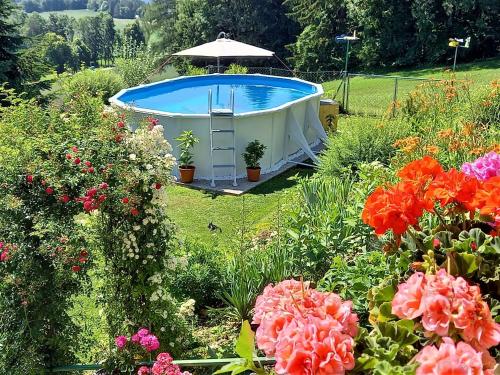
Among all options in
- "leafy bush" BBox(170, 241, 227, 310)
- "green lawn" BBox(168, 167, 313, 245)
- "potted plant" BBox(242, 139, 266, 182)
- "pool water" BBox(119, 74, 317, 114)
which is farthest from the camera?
"pool water" BBox(119, 74, 317, 114)

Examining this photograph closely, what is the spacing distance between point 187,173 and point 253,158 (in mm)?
1283

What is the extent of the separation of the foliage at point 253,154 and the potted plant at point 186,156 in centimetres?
99

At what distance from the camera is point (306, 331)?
4.15 feet

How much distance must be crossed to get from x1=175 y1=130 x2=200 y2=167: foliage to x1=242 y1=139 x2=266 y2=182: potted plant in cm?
101

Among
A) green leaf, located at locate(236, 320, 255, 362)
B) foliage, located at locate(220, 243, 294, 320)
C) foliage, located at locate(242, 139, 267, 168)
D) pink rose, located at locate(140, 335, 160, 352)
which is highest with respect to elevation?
green leaf, located at locate(236, 320, 255, 362)

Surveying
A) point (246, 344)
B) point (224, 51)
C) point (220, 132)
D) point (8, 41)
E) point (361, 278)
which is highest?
point (8, 41)

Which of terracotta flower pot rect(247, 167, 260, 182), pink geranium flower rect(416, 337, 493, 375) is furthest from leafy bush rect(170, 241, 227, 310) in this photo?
terracotta flower pot rect(247, 167, 260, 182)

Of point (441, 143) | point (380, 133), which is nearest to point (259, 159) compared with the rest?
point (380, 133)

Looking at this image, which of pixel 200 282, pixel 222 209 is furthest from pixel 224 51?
pixel 200 282

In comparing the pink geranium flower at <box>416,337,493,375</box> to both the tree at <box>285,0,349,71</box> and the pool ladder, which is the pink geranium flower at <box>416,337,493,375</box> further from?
the tree at <box>285,0,349,71</box>

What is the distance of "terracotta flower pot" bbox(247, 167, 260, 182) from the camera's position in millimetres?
9086

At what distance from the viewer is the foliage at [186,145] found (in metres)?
8.89

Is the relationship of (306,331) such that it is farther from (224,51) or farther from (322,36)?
(322,36)

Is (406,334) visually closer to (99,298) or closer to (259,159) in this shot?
(99,298)
